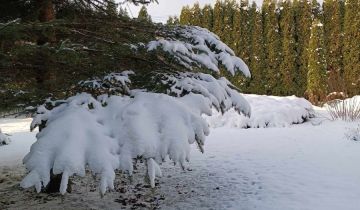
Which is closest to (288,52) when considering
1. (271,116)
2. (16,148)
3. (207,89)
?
(271,116)

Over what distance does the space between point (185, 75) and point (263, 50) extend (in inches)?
560

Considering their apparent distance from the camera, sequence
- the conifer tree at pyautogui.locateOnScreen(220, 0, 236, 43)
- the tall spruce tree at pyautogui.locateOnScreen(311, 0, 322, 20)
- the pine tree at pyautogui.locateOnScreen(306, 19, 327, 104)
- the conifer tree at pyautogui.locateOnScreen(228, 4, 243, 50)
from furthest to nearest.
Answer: the conifer tree at pyautogui.locateOnScreen(220, 0, 236, 43), the conifer tree at pyautogui.locateOnScreen(228, 4, 243, 50), the tall spruce tree at pyautogui.locateOnScreen(311, 0, 322, 20), the pine tree at pyautogui.locateOnScreen(306, 19, 327, 104)

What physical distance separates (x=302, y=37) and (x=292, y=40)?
44cm

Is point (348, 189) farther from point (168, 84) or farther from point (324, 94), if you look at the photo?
point (324, 94)

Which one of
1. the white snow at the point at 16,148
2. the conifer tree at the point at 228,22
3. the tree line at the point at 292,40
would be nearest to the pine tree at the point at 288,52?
the tree line at the point at 292,40

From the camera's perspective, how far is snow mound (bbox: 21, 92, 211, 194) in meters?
2.15

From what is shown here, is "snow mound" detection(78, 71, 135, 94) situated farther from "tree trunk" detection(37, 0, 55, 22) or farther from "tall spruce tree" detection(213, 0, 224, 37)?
"tall spruce tree" detection(213, 0, 224, 37)

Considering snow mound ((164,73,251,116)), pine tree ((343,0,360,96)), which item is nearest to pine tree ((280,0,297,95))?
pine tree ((343,0,360,96))

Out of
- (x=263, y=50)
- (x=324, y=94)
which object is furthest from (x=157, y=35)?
(x=263, y=50)

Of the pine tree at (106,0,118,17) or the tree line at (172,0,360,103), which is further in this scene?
the tree line at (172,0,360,103)

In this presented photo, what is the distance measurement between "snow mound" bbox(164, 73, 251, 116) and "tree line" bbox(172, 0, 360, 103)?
11521mm

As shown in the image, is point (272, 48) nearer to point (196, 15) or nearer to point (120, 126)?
point (196, 15)

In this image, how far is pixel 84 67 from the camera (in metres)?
3.28

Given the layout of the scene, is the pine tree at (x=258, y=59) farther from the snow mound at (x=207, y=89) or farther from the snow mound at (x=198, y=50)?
the snow mound at (x=207, y=89)
